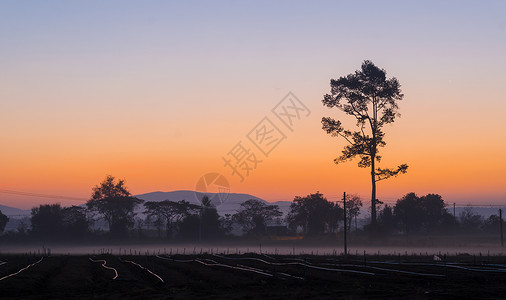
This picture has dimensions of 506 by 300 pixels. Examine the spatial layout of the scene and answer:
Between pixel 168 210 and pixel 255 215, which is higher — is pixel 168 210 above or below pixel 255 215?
above

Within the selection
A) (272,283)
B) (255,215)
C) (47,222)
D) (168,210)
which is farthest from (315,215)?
(272,283)

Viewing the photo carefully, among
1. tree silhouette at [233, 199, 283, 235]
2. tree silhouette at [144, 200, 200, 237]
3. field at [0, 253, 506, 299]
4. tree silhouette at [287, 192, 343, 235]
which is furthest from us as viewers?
tree silhouette at [144, 200, 200, 237]

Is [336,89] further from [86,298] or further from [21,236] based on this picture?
[21,236]

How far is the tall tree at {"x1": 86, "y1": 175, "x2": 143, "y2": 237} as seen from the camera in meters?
142

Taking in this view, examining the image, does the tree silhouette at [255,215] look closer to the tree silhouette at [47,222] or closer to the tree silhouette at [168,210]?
the tree silhouette at [168,210]

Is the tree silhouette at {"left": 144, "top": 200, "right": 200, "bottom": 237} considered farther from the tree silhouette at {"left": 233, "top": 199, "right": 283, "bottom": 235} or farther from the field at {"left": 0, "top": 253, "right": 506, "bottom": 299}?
the field at {"left": 0, "top": 253, "right": 506, "bottom": 299}

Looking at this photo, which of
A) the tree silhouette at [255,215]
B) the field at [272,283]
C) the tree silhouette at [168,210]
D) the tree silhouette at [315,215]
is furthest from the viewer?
the tree silhouette at [168,210]

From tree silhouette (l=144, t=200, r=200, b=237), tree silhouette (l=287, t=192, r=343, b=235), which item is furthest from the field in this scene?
tree silhouette (l=144, t=200, r=200, b=237)

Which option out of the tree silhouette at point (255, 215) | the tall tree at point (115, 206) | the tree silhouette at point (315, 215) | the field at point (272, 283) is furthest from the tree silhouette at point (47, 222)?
the field at point (272, 283)

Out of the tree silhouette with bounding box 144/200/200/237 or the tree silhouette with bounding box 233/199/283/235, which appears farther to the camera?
the tree silhouette with bounding box 144/200/200/237

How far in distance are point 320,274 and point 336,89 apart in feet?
151

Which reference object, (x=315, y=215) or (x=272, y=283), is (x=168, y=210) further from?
(x=272, y=283)

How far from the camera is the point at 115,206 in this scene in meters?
148

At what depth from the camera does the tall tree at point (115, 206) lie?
5591 inches
